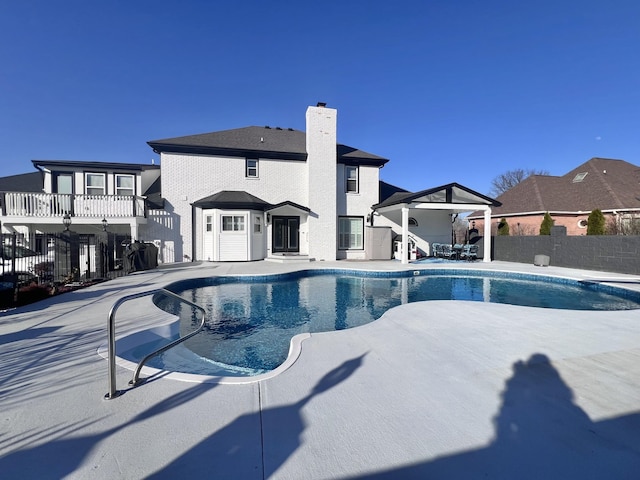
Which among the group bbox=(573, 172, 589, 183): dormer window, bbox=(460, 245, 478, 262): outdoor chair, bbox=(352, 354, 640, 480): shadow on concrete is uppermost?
bbox=(573, 172, 589, 183): dormer window

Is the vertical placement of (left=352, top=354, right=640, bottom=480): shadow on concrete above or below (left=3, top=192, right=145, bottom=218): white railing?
below

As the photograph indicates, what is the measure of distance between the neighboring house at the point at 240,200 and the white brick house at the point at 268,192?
5 cm

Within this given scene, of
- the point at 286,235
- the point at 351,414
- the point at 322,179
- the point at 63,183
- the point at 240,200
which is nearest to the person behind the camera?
the point at 351,414

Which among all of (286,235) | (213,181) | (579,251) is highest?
(213,181)

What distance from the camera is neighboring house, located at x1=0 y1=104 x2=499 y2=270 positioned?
14.1 m

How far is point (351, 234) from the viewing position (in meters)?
17.8

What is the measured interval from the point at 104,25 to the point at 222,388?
13.7 metres

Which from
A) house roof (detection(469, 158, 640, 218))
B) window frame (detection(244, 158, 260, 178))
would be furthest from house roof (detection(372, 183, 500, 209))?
house roof (detection(469, 158, 640, 218))

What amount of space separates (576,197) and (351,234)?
56.8 feet

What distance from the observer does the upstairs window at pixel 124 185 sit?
15445 millimetres

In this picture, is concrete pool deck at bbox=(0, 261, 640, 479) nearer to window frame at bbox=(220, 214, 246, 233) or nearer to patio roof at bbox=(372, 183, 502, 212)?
window frame at bbox=(220, 214, 246, 233)

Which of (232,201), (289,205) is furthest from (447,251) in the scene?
(232,201)

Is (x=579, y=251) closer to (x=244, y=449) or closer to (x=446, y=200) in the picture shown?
(x=446, y=200)

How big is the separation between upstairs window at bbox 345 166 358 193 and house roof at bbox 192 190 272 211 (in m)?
5.16
